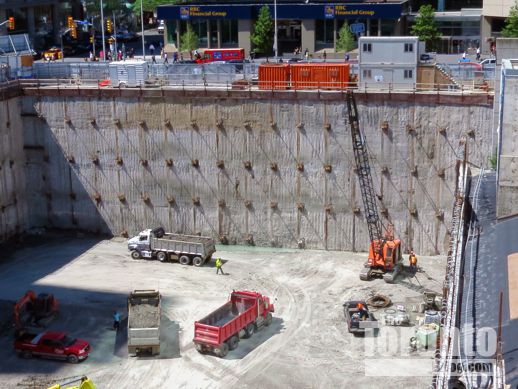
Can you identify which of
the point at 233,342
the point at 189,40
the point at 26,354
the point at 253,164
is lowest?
the point at 26,354

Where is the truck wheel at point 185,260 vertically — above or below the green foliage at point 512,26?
below

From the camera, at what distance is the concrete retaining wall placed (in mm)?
50875

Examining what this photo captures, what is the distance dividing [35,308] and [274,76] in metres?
20.7

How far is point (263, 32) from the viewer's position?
Answer: 9138 cm

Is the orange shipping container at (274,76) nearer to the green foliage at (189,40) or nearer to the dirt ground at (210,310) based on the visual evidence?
the dirt ground at (210,310)

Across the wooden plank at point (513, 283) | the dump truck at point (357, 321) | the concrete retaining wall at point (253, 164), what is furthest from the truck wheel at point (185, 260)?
the wooden plank at point (513, 283)

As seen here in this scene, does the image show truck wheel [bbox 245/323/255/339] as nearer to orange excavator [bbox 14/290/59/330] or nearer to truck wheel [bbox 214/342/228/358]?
truck wheel [bbox 214/342/228/358]

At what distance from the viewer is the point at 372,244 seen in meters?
48.0

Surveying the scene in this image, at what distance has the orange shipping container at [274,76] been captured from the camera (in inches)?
2093

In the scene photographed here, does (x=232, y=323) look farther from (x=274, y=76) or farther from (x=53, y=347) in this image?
(x=274, y=76)

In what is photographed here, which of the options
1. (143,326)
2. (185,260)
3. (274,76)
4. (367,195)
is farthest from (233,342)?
(274,76)

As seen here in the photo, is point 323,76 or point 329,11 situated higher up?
point 329,11

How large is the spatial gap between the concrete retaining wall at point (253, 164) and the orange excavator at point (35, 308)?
13759mm

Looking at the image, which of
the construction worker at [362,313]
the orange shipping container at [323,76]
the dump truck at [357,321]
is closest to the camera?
the dump truck at [357,321]
